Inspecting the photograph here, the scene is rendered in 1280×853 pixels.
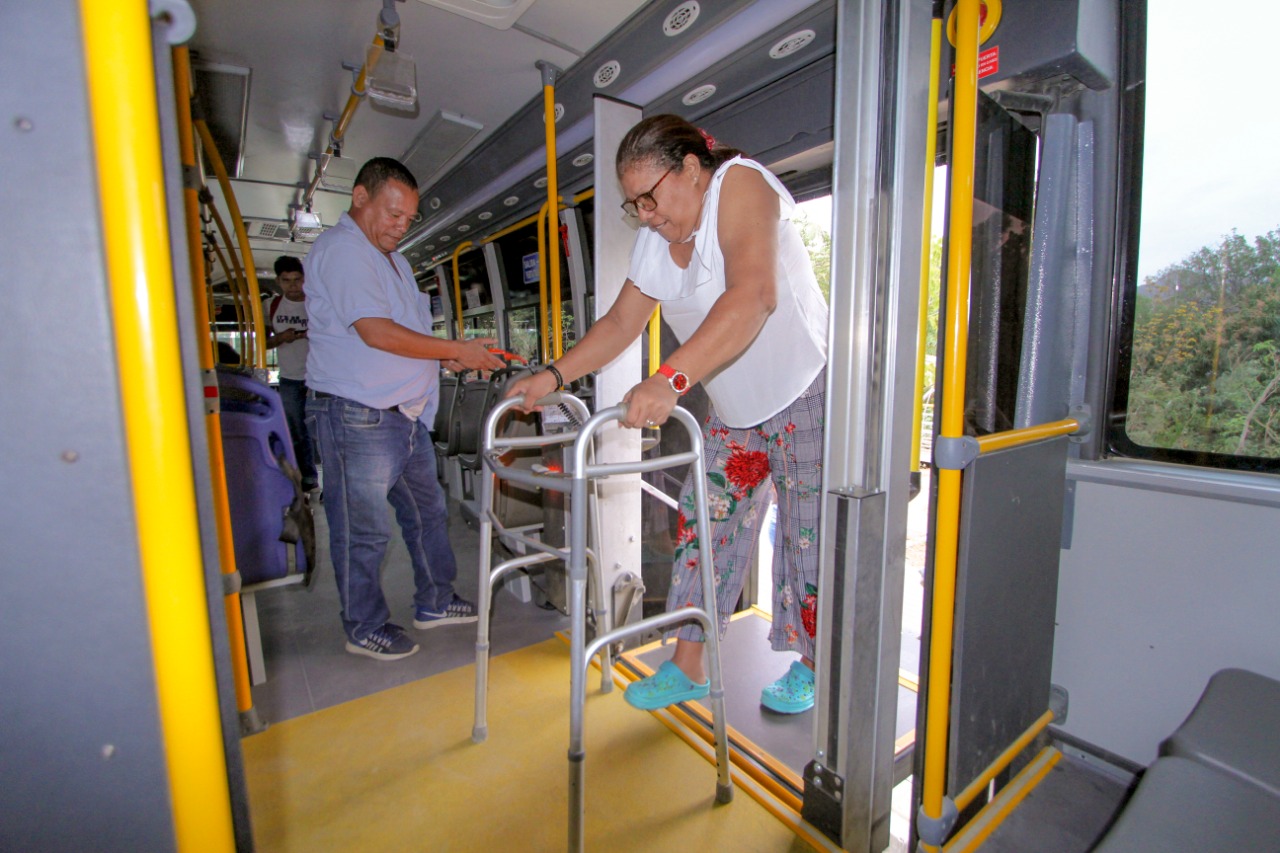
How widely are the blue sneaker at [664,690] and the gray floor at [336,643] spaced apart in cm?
107

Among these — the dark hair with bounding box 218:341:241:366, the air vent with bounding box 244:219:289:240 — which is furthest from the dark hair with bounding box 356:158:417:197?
the air vent with bounding box 244:219:289:240

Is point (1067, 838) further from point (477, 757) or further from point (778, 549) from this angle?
point (477, 757)

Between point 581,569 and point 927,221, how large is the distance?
105 cm

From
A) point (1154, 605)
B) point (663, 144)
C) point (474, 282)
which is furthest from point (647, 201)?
point (474, 282)

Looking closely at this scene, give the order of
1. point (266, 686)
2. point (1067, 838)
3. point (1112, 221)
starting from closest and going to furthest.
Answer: point (1067, 838), point (1112, 221), point (266, 686)

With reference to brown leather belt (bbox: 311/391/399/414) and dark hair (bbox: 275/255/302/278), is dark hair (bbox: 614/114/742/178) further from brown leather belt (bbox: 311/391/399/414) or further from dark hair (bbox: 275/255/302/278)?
dark hair (bbox: 275/255/302/278)

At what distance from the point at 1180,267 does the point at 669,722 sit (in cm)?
198

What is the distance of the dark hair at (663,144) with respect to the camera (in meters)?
1.52

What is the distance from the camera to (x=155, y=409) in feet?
1.82

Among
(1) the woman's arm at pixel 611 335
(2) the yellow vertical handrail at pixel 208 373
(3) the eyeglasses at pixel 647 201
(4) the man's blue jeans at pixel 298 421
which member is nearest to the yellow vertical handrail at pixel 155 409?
(2) the yellow vertical handrail at pixel 208 373

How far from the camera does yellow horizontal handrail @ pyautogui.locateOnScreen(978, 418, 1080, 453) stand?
1238 mm

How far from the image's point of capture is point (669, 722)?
1.90 meters

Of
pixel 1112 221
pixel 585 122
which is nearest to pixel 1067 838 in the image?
pixel 1112 221

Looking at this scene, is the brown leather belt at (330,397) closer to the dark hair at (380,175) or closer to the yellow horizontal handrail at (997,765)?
the dark hair at (380,175)
